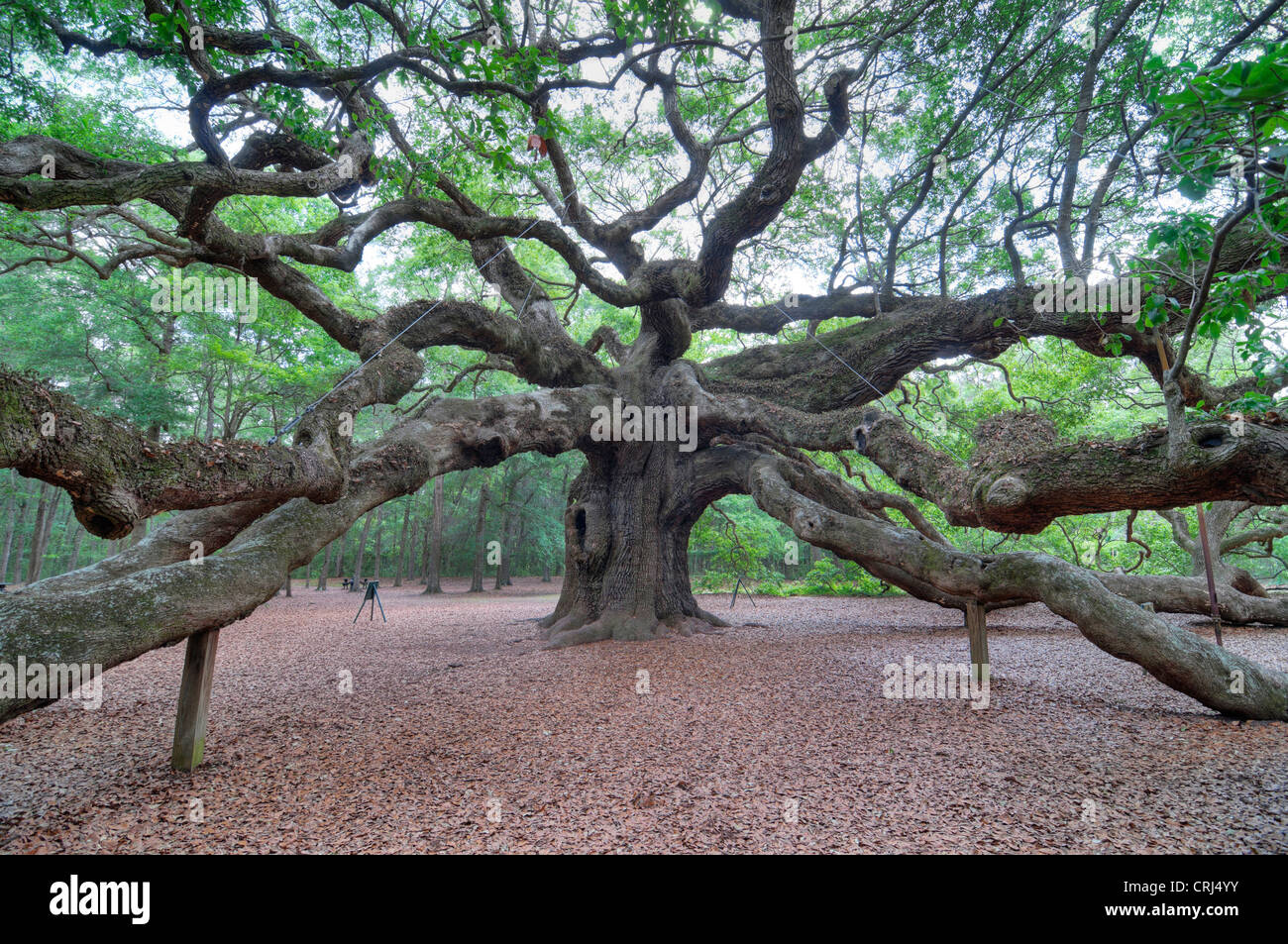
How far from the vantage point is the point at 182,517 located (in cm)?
387

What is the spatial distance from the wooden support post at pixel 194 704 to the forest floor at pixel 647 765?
0.34 feet

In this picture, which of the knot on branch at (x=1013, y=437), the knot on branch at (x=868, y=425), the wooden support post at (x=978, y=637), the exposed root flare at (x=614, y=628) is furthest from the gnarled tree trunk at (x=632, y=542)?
the wooden support post at (x=978, y=637)

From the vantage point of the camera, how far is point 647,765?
9.89 ft

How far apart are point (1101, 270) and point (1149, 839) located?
17.6ft

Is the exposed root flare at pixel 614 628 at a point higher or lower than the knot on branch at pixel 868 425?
lower

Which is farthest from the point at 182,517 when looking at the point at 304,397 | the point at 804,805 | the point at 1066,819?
the point at 304,397

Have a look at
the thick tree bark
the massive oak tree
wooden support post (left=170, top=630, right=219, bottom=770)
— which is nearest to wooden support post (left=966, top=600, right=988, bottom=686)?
the massive oak tree

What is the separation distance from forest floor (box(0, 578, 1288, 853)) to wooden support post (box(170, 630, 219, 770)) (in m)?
0.10

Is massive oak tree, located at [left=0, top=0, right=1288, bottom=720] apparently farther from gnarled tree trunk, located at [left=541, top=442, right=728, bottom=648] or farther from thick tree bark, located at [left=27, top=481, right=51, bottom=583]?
thick tree bark, located at [left=27, top=481, right=51, bottom=583]

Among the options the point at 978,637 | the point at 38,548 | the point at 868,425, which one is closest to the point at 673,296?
the point at 868,425

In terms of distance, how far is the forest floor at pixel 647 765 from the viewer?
2270 mm

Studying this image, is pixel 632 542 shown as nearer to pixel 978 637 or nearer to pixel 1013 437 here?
pixel 978 637

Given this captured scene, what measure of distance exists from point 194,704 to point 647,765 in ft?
8.17

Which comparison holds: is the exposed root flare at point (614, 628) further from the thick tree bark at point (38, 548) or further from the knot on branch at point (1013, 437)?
the thick tree bark at point (38, 548)
